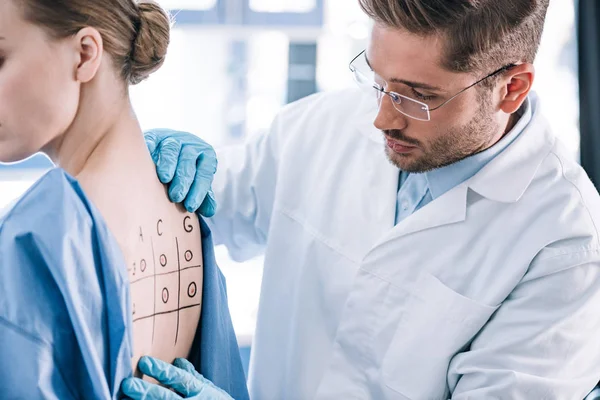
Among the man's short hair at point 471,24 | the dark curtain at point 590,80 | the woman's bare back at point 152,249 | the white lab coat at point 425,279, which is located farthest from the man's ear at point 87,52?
the dark curtain at point 590,80

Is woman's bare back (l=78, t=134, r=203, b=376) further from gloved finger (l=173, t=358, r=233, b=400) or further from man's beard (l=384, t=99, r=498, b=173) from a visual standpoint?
man's beard (l=384, t=99, r=498, b=173)

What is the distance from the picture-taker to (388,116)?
1305 mm

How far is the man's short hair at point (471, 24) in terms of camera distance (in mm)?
1236

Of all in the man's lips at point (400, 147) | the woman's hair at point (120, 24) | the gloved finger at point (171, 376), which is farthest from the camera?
the man's lips at point (400, 147)

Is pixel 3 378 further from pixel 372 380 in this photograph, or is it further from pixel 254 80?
pixel 254 80

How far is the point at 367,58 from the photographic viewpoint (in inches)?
52.0

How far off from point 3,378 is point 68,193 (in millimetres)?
222

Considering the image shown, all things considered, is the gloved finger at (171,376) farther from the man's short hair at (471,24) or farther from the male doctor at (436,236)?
the man's short hair at (471,24)

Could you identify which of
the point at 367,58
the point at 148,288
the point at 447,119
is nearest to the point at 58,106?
the point at 148,288

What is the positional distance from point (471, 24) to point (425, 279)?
492 mm

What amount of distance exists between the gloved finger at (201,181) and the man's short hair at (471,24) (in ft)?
1.34

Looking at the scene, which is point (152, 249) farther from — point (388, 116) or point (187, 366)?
point (388, 116)

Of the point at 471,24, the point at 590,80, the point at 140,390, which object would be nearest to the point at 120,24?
the point at 140,390

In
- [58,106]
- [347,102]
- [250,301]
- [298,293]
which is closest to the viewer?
[58,106]
